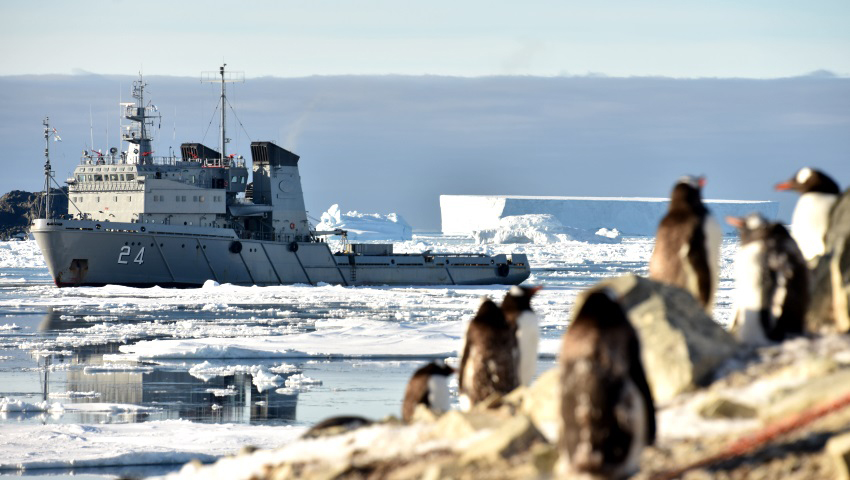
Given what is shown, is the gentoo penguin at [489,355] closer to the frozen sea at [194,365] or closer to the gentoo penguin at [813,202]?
the gentoo penguin at [813,202]

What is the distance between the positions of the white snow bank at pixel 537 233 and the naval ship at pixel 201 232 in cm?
3300

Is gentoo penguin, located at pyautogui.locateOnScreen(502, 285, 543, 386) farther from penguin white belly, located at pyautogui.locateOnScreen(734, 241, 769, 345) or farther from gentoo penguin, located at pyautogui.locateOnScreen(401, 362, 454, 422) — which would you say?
penguin white belly, located at pyautogui.locateOnScreen(734, 241, 769, 345)

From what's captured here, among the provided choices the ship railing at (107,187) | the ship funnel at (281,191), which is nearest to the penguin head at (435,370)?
the ship railing at (107,187)

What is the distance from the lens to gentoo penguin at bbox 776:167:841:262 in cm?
696

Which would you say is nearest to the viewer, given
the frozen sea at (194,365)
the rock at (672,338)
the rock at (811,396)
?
the rock at (811,396)

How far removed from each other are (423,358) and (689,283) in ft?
33.4

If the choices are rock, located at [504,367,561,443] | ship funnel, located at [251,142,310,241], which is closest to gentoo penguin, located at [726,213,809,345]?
rock, located at [504,367,561,443]

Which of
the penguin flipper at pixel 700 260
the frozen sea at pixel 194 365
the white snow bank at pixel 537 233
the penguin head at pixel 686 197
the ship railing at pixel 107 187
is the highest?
the white snow bank at pixel 537 233

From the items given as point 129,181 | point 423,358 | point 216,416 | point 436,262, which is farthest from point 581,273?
point 216,416

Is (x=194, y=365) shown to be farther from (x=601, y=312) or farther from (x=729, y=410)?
(x=601, y=312)

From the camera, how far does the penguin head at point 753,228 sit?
600cm

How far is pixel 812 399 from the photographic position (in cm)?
492

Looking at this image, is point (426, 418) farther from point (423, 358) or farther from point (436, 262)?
point (436, 262)

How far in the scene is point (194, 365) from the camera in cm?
1524
